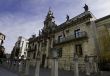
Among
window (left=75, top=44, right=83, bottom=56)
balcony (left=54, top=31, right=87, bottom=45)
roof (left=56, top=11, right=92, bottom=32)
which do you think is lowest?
window (left=75, top=44, right=83, bottom=56)

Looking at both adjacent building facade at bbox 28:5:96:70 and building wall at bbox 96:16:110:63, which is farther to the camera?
adjacent building facade at bbox 28:5:96:70

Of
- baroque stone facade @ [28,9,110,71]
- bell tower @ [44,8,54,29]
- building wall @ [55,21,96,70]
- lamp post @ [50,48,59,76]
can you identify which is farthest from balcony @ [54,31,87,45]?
lamp post @ [50,48,59,76]

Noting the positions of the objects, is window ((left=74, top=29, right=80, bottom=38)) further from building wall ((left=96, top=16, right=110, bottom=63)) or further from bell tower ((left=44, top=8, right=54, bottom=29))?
bell tower ((left=44, top=8, right=54, bottom=29))

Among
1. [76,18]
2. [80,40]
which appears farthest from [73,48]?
[76,18]

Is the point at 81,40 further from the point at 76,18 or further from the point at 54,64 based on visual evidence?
the point at 54,64

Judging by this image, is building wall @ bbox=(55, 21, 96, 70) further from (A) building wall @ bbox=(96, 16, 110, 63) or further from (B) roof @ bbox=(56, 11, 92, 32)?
(A) building wall @ bbox=(96, 16, 110, 63)

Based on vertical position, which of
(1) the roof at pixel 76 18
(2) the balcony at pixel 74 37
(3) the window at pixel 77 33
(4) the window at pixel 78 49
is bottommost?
(4) the window at pixel 78 49

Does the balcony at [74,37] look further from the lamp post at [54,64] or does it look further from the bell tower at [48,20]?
the lamp post at [54,64]

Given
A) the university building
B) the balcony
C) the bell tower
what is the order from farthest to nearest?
the bell tower
the balcony
the university building

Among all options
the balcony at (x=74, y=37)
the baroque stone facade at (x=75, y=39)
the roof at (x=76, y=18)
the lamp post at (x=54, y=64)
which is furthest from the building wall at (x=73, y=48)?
the lamp post at (x=54, y=64)

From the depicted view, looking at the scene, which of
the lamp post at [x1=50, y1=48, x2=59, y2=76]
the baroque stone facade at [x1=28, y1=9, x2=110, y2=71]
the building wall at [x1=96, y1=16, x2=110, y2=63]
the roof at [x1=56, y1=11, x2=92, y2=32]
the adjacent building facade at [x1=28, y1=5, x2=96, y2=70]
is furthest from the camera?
the roof at [x1=56, y1=11, x2=92, y2=32]

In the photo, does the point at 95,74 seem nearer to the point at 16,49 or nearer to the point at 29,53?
the point at 29,53

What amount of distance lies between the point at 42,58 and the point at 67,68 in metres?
8.41

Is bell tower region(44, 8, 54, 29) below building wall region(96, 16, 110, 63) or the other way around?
the other way around
